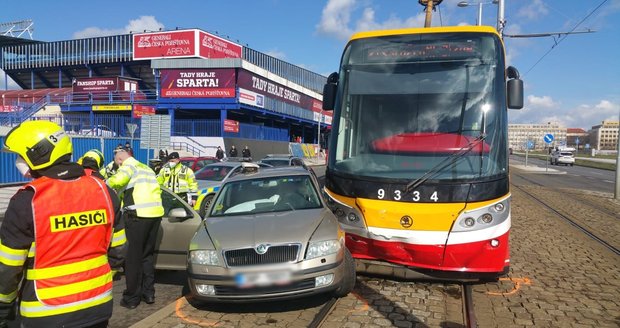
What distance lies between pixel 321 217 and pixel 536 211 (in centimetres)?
994

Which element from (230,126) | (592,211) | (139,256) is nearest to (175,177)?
(139,256)

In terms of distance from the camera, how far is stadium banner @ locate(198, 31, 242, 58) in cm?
5288

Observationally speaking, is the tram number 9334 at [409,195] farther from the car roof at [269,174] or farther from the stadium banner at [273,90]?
the stadium banner at [273,90]

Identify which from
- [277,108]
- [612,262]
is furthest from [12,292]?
[277,108]

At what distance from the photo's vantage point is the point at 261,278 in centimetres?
462

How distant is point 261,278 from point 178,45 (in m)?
52.1

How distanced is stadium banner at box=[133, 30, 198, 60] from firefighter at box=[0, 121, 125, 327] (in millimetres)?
52289

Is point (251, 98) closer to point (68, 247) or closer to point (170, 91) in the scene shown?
point (170, 91)

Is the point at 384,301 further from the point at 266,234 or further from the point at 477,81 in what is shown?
the point at 477,81

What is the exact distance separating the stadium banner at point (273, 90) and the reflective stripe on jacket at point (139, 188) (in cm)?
3643

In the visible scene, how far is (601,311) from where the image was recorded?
16.4 ft

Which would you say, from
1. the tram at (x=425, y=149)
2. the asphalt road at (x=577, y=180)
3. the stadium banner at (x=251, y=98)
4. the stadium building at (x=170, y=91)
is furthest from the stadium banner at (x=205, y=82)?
the tram at (x=425, y=149)

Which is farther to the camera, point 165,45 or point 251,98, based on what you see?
point 165,45

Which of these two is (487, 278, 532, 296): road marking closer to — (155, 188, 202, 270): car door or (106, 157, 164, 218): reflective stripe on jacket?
(155, 188, 202, 270): car door
